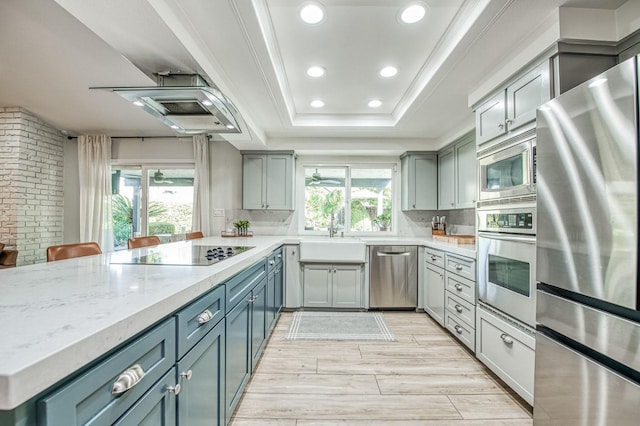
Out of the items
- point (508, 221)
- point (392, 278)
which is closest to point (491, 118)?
point (508, 221)

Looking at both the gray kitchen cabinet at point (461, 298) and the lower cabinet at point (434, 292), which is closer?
the gray kitchen cabinet at point (461, 298)

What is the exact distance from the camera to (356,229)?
4395mm

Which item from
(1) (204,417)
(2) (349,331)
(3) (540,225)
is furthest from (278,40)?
(2) (349,331)

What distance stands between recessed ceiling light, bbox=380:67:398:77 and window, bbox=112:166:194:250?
3120mm

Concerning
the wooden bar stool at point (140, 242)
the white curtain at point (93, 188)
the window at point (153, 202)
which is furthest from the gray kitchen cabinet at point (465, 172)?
the white curtain at point (93, 188)

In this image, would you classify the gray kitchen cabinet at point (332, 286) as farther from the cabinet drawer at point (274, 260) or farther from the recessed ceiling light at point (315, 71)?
the recessed ceiling light at point (315, 71)

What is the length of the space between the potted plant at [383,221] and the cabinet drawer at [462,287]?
1.58 meters

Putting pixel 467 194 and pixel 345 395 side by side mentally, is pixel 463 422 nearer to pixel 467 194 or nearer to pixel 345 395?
pixel 345 395

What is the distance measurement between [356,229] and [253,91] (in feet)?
8.43

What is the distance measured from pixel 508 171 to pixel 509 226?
38 centimetres

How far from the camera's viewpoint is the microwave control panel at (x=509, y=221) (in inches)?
69.0

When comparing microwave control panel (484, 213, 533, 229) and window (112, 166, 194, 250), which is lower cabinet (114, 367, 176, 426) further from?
window (112, 166, 194, 250)

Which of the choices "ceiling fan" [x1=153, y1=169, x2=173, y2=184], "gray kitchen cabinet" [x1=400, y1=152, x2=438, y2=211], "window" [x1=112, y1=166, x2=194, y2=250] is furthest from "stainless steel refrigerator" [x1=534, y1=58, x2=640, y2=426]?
"ceiling fan" [x1=153, y1=169, x2=173, y2=184]

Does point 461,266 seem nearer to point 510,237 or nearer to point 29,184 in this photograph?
point 510,237
